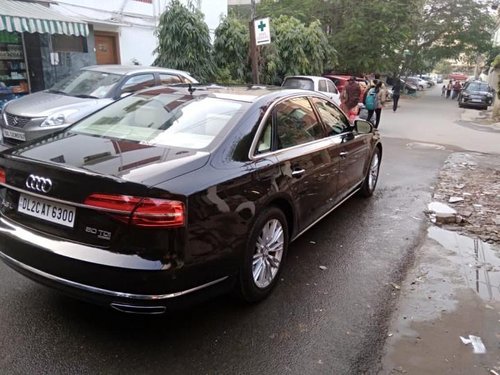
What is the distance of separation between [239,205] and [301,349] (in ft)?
3.35

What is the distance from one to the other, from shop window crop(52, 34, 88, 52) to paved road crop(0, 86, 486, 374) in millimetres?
9688

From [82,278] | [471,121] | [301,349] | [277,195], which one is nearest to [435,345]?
[301,349]

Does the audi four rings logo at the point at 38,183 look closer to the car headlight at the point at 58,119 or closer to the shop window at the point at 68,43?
the car headlight at the point at 58,119

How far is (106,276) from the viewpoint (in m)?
2.58

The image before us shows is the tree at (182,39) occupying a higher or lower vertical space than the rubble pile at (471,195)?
higher

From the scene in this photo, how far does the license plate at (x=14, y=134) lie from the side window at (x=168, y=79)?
2.93 meters

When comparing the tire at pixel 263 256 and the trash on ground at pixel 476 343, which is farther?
the tire at pixel 263 256

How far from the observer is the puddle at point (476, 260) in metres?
4.05

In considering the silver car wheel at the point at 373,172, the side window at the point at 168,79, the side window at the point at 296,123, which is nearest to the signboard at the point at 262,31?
the side window at the point at 168,79

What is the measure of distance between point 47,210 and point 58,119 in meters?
4.71

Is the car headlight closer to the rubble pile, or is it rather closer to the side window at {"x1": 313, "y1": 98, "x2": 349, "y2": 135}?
the side window at {"x1": 313, "y1": 98, "x2": 349, "y2": 135}

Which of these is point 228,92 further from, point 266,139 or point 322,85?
point 322,85

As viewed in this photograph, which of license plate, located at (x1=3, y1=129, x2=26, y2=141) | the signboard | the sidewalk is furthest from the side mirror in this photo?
the signboard

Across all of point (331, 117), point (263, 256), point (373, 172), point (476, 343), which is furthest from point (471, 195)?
point (263, 256)
